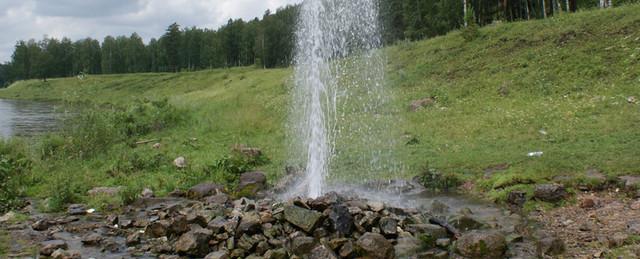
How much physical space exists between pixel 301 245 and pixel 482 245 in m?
3.34

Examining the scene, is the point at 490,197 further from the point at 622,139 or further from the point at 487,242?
the point at 622,139

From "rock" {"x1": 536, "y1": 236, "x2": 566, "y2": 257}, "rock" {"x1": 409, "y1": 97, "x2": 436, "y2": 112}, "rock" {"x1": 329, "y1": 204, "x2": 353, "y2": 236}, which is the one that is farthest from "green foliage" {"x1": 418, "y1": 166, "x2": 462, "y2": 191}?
"rock" {"x1": 409, "y1": 97, "x2": 436, "y2": 112}

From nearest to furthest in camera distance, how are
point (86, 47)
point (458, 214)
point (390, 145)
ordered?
point (458, 214) → point (390, 145) → point (86, 47)

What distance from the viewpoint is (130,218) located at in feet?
46.1

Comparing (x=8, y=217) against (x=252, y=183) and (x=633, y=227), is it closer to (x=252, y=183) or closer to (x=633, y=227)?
(x=252, y=183)

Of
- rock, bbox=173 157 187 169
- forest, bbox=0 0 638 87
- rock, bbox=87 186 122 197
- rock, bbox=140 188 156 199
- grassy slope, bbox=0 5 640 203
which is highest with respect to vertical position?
forest, bbox=0 0 638 87

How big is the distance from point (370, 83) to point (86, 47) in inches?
4540

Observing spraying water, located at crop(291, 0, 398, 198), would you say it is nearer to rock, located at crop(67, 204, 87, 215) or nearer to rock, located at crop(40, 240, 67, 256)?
rock, located at crop(67, 204, 87, 215)

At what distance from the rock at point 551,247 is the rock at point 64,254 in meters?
8.75

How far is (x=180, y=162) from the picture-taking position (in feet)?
66.5

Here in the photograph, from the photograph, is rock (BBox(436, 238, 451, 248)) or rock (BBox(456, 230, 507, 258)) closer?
rock (BBox(456, 230, 507, 258))

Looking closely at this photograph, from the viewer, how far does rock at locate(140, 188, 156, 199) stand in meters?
16.1

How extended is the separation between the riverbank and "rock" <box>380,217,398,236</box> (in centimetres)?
377

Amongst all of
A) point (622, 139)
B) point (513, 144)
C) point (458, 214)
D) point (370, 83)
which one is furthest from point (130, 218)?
point (370, 83)
